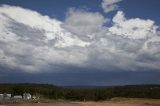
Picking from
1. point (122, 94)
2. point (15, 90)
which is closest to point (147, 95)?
point (122, 94)

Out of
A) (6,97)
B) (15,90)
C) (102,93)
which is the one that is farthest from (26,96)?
(102,93)

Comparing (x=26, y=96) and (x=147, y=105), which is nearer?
(x=147, y=105)

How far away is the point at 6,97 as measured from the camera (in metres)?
104

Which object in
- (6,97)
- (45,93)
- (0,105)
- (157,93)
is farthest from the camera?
(45,93)

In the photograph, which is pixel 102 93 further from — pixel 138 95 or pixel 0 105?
pixel 0 105

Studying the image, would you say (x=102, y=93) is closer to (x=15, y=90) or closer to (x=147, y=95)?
(x=147, y=95)

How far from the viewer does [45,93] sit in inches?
5728

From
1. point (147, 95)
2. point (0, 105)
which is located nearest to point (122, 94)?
point (147, 95)

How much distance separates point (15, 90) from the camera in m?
139

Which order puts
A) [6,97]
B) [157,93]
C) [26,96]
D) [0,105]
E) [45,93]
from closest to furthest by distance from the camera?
1. [0,105]
2. [6,97]
3. [26,96]
4. [157,93]
5. [45,93]

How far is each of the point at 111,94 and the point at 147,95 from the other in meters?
15.6

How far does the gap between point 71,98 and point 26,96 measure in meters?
26.3

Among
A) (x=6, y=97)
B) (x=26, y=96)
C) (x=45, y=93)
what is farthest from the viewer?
(x=45, y=93)

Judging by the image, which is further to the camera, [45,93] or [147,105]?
[45,93]
